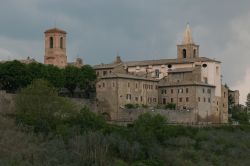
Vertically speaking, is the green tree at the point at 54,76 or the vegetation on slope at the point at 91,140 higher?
the green tree at the point at 54,76

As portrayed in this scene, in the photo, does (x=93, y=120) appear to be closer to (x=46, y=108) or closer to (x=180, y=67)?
(x=46, y=108)

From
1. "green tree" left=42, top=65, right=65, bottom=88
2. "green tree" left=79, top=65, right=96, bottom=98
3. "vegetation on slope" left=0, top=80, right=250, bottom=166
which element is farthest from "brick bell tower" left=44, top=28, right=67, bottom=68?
"vegetation on slope" left=0, top=80, right=250, bottom=166

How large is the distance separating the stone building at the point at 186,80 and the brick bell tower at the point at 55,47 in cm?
477

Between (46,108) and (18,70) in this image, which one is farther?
(18,70)

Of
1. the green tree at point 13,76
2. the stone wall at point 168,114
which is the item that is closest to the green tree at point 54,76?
the green tree at point 13,76

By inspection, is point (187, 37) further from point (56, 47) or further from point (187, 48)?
point (56, 47)

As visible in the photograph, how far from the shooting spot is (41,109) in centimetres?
6203

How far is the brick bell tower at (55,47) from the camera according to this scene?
8894cm

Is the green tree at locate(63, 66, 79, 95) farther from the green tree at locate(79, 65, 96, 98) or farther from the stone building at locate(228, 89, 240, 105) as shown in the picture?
the stone building at locate(228, 89, 240, 105)

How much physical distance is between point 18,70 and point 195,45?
2549cm

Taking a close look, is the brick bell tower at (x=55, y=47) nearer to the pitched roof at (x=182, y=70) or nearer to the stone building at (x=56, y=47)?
the stone building at (x=56, y=47)

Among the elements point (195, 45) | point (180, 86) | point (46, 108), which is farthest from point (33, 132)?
point (195, 45)

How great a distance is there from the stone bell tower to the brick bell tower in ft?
40.2

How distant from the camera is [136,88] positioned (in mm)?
79062
